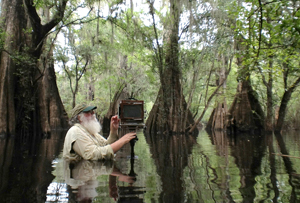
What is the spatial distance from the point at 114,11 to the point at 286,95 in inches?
391

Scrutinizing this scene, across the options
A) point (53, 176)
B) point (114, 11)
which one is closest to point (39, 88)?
point (114, 11)

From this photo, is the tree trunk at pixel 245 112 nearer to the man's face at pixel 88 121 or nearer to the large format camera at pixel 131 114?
the large format camera at pixel 131 114

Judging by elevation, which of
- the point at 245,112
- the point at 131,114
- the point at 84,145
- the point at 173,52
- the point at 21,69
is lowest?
the point at 84,145

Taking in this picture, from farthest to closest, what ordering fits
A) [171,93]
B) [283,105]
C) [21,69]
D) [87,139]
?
1. [171,93]
2. [283,105]
3. [21,69]
4. [87,139]

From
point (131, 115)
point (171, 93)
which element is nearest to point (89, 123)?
point (131, 115)

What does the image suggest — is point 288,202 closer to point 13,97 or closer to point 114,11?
point 13,97

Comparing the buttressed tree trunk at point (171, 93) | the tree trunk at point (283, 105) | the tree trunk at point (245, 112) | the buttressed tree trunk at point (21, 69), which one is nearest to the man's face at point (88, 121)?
the buttressed tree trunk at point (21, 69)

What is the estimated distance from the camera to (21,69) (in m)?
10.3

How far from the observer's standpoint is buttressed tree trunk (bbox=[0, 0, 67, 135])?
9.66 m

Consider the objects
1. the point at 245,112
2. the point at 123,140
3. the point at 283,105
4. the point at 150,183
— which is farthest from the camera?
the point at 245,112

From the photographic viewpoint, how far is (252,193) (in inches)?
80.1

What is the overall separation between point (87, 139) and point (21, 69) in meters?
8.59

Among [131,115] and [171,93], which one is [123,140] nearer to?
[131,115]

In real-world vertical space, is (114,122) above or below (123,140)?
above
